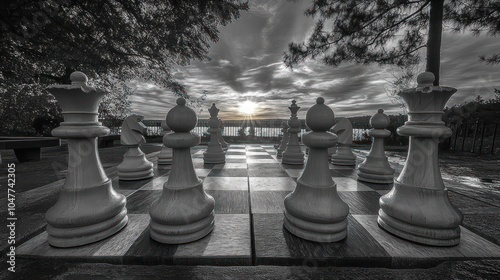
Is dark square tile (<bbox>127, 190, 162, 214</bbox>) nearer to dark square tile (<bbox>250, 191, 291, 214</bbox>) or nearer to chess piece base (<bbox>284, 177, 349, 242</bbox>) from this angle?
dark square tile (<bbox>250, 191, 291, 214</bbox>)

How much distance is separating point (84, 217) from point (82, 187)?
0.49 feet

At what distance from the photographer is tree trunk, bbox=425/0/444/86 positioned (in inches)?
132

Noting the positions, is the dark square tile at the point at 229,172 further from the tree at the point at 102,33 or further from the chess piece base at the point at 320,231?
the tree at the point at 102,33

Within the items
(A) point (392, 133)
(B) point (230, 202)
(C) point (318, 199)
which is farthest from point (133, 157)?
(A) point (392, 133)

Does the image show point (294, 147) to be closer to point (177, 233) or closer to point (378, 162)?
point (378, 162)

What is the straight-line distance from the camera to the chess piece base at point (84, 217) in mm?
742

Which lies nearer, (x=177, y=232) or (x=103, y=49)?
(x=177, y=232)

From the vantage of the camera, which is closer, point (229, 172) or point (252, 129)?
point (229, 172)

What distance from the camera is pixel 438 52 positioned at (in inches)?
135

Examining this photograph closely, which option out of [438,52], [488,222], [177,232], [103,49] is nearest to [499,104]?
[438,52]

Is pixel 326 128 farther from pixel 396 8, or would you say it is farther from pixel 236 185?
pixel 396 8

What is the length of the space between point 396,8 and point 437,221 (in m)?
4.53

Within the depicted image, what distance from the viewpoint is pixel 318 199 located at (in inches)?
33.2

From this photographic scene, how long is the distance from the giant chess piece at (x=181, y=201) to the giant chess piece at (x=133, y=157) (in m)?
1.00
